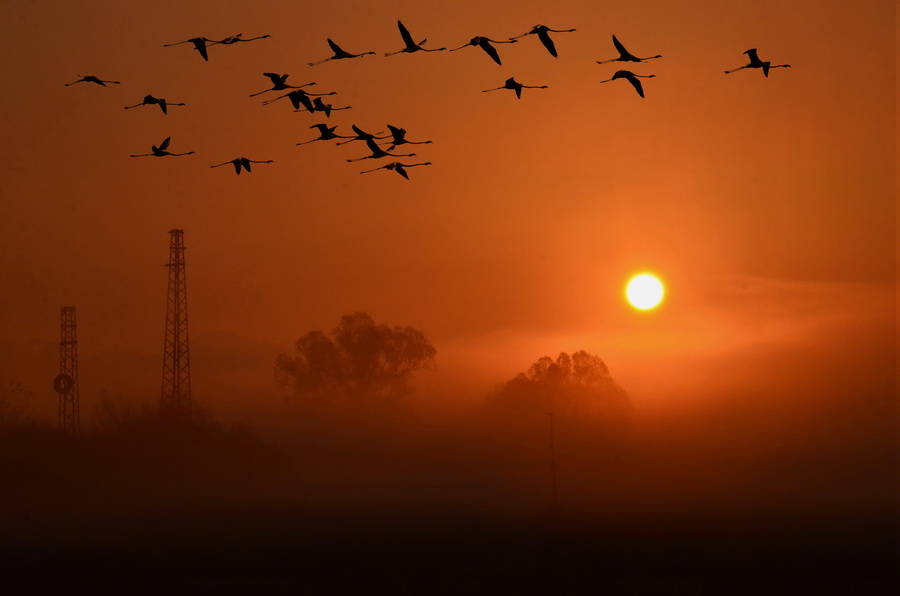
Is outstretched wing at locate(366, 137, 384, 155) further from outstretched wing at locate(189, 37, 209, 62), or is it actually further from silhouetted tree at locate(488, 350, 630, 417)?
silhouetted tree at locate(488, 350, 630, 417)

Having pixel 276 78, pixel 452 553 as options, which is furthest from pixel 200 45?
pixel 452 553

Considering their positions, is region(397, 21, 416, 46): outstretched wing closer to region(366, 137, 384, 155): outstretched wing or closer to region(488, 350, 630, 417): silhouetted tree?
region(366, 137, 384, 155): outstretched wing

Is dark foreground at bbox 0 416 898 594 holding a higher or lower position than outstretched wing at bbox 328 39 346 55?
lower

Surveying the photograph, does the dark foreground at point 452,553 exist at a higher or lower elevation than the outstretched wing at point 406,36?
lower

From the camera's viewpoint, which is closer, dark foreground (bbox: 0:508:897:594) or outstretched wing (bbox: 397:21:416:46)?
outstretched wing (bbox: 397:21:416:46)

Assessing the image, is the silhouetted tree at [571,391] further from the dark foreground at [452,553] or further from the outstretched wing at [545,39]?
the outstretched wing at [545,39]

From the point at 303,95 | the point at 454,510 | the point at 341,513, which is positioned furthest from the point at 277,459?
the point at 303,95

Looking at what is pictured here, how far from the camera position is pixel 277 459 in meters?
121

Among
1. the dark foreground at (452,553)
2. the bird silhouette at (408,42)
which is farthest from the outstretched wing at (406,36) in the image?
the dark foreground at (452,553)

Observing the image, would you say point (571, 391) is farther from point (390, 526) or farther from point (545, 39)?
point (545, 39)

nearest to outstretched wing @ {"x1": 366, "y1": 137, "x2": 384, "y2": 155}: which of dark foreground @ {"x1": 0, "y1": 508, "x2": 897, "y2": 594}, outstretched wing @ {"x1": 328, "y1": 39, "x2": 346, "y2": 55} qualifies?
outstretched wing @ {"x1": 328, "y1": 39, "x2": 346, "y2": 55}

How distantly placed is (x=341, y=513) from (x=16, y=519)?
3192 centimetres

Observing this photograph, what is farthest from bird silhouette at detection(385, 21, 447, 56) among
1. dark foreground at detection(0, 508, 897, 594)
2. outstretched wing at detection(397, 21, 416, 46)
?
dark foreground at detection(0, 508, 897, 594)

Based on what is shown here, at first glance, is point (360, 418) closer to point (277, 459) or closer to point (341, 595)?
point (277, 459)
